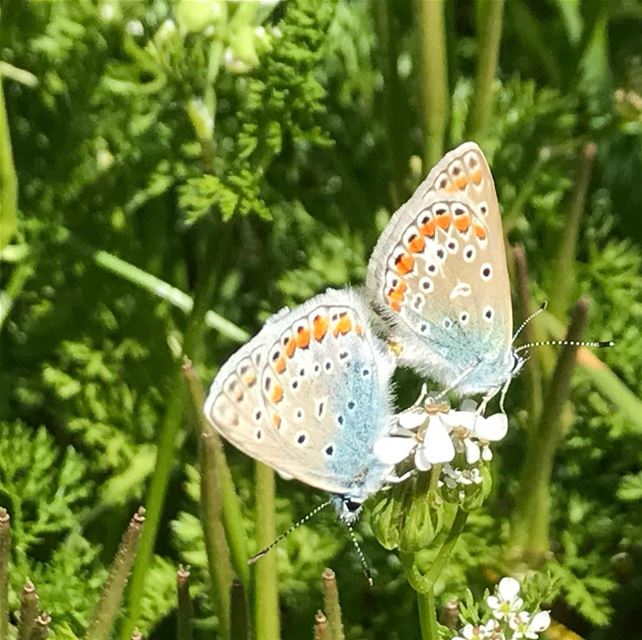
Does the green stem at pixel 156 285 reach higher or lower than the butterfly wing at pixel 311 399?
lower

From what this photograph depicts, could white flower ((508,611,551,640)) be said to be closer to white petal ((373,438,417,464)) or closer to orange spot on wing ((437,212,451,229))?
white petal ((373,438,417,464))

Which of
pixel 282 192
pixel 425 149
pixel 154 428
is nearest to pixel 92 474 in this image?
pixel 154 428

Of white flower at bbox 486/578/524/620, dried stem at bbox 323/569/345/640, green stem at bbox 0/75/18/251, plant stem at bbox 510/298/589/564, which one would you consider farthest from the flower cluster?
green stem at bbox 0/75/18/251

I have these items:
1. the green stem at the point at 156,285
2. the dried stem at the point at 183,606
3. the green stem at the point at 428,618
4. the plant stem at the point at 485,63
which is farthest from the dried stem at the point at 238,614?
the plant stem at the point at 485,63

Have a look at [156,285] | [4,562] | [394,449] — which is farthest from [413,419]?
[156,285]

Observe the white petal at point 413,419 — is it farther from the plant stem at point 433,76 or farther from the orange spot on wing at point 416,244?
the plant stem at point 433,76

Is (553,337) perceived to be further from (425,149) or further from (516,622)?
(516,622)

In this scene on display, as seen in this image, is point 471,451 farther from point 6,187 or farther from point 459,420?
point 6,187
